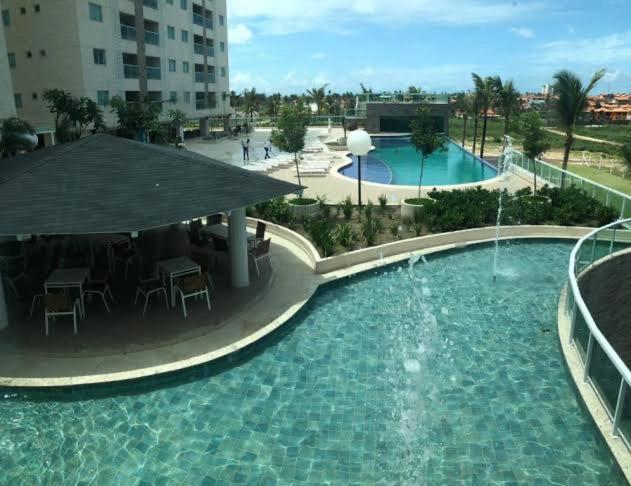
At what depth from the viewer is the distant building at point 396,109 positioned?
207ft

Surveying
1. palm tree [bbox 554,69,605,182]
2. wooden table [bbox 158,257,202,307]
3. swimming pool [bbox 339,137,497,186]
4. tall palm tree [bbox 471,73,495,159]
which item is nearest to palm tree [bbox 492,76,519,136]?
tall palm tree [bbox 471,73,495,159]

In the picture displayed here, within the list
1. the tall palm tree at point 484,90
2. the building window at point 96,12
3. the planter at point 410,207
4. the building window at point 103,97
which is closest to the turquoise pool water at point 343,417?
the planter at point 410,207

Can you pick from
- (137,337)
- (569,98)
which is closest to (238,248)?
(137,337)

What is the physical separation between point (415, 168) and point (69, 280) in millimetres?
32923

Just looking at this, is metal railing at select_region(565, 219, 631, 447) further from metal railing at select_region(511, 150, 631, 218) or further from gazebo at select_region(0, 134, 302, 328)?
metal railing at select_region(511, 150, 631, 218)

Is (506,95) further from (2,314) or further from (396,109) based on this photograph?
(2,314)

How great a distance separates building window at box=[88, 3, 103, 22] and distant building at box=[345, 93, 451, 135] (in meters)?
35.3

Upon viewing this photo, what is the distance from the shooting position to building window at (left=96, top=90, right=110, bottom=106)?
121 ft

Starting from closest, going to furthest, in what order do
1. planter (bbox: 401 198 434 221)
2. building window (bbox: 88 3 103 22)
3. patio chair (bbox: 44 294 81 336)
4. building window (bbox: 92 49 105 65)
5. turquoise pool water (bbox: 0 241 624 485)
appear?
1. turquoise pool water (bbox: 0 241 624 485)
2. patio chair (bbox: 44 294 81 336)
3. planter (bbox: 401 198 434 221)
4. building window (bbox: 88 3 103 22)
5. building window (bbox: 92 49 105 65)

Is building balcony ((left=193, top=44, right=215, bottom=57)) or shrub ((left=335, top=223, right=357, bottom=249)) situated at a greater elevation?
building balcony ((left=193, top=44, right=215, bottom=57))

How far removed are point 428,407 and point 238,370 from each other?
334cm

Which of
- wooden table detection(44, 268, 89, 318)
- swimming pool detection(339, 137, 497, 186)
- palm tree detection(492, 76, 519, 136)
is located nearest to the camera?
wooden table detection(44, 268, 89, 318)

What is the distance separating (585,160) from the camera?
4306 centimetres

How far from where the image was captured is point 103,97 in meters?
37.5
